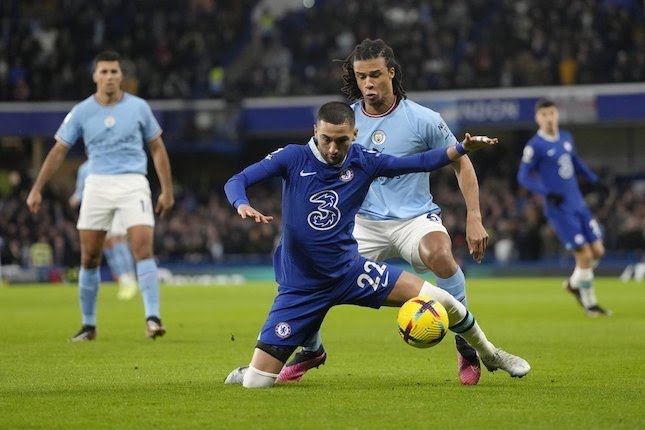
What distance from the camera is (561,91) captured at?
33.5 metres

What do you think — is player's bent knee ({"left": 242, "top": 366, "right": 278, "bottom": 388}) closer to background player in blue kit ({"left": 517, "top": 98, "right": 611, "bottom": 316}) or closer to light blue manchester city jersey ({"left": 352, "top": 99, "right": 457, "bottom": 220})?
light blue manchester city jersey ({"left": 352, "top": 99, "right": 457, "bottom": 220})

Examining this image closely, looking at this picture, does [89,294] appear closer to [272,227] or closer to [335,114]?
[335,114]

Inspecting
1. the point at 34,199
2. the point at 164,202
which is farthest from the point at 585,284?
the point at 34,199

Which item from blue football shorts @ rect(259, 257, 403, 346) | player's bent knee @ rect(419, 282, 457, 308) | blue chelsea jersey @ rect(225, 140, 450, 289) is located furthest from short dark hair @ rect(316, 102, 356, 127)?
player's bent knee @ rect(419, 282, 457, 308)

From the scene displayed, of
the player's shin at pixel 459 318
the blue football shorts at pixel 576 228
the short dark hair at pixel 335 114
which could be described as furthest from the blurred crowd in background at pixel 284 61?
the short dark hair at pixel 335 114

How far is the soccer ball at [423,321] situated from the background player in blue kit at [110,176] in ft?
16.0

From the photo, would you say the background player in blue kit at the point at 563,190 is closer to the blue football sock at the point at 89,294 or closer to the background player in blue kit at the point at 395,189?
the blue football sock at the point at 89,294

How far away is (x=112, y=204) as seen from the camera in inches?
475

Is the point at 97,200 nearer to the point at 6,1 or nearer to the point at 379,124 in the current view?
the point at 379,124

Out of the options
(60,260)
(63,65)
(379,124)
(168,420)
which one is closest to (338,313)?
(379,124)

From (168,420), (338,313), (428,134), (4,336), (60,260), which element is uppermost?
(428,134)

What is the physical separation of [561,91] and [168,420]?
28444 millimetres

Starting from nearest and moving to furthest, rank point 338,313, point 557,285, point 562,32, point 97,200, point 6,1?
point 97,200, point 338,313, point 557,285, point 562,32, point 6,1

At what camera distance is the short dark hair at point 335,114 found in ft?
24.3
